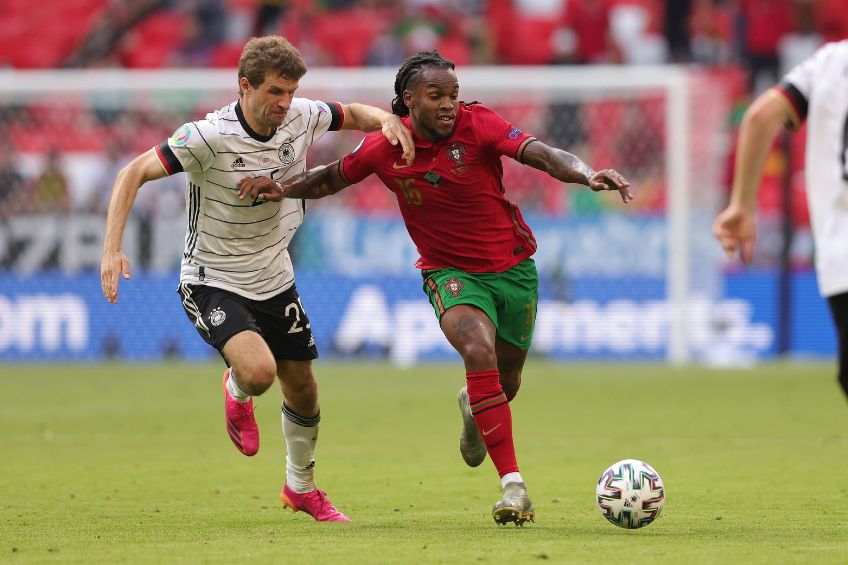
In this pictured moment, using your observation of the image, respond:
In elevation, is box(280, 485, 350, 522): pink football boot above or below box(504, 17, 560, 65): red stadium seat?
below

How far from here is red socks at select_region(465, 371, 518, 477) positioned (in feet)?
23.3

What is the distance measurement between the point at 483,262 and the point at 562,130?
40.1 ft

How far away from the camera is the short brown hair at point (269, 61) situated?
749 cm

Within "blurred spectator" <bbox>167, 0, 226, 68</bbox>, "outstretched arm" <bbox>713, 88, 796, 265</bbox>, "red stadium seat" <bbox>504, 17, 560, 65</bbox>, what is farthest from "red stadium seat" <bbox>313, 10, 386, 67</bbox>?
"outstretched arm" <bbox>713, 88, 796, 265</bbox>

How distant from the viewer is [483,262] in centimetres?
771

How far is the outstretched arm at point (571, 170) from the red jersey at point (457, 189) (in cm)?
21

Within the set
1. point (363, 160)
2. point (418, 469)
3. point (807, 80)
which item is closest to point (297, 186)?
point (363, 160)

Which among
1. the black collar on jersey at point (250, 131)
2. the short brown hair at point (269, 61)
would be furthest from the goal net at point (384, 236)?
the short brown hair at point (269, 61)

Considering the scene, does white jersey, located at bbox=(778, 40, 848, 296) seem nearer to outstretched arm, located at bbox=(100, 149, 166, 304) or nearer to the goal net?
outstretched arm, located at bbox=(100, 149, 166, 304)

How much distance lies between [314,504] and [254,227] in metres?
1.53

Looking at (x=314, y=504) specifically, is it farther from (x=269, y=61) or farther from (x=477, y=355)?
(x=269, y=61)

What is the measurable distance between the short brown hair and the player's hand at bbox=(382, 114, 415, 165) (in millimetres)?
530

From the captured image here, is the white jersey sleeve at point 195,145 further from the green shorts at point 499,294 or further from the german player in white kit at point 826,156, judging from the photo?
the german player in white kit at point 826,156

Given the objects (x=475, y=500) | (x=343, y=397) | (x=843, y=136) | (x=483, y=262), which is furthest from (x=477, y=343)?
(x=343, y=397)
